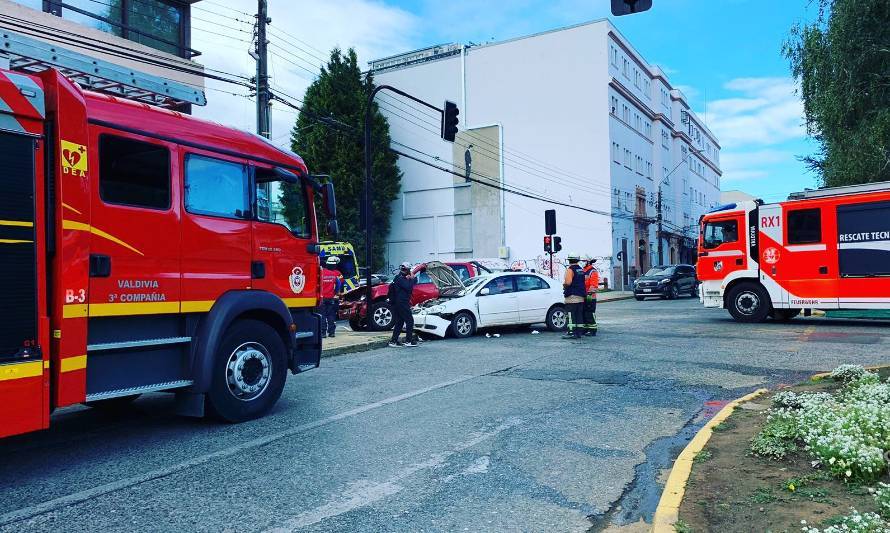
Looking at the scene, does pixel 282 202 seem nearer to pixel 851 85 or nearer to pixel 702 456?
pixel 702 456

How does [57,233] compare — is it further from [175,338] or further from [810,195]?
[810,195]

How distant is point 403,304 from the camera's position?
532 inches

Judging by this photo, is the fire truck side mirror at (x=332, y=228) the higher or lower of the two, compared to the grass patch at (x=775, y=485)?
higher

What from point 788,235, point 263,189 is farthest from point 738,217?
point 263,189

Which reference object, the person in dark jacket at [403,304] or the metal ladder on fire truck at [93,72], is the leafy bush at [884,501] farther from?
the person in dark jacket at [403,304]

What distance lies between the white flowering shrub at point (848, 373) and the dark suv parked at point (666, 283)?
23.6 meters

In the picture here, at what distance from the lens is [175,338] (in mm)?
5961

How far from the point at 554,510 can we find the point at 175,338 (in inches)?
150

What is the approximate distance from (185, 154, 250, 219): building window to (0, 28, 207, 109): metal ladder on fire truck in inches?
43.2

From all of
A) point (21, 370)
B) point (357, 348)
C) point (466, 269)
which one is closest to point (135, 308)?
point (21, 370)

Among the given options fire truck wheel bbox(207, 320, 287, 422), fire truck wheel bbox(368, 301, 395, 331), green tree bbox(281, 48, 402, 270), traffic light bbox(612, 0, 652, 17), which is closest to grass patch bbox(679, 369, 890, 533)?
fire truck wheel bbox(207, 320, 287, 422)

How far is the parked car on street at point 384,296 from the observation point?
16.7 meters

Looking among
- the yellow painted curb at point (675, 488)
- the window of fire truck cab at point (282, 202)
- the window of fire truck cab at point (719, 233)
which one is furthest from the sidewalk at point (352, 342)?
the window of fire truck cab at point (719, 233)

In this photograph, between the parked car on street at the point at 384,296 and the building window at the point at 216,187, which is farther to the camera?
the parked car on street at the point at 384,296
